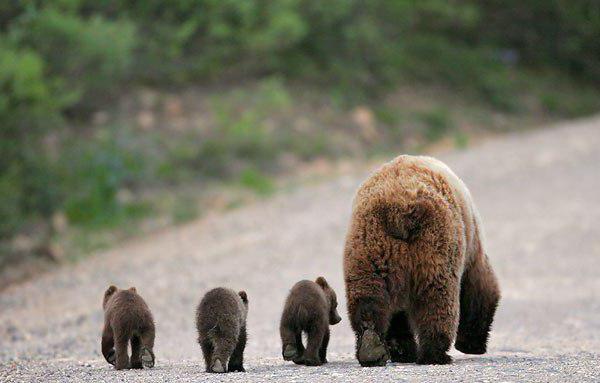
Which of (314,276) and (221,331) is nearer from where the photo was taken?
(221,331)

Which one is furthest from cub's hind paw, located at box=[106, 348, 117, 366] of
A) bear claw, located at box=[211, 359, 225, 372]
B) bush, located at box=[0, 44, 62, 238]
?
bush, located at box=[0, 44, 62, 238]

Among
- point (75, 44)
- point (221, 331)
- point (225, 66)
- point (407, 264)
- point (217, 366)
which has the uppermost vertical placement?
point (225, 66)

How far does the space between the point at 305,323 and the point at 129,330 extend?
1.25 metres

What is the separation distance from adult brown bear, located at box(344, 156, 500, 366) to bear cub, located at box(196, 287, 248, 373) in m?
0.83

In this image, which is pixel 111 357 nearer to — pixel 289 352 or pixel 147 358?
pixel 147 358

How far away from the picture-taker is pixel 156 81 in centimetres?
2588

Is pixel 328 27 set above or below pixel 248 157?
above

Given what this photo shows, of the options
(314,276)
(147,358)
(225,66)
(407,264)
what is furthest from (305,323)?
(225,66)

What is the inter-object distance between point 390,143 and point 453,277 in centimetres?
2075

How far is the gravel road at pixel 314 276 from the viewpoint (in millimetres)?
7520

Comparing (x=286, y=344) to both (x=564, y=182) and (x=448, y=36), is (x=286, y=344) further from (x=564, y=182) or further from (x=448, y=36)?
(x=448, y=36)

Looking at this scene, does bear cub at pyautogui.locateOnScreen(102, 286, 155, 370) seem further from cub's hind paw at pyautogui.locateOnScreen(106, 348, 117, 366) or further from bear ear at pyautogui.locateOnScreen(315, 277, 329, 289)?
bear ear at pyautogui.locateOnScreen(315, 277, 329, 289)

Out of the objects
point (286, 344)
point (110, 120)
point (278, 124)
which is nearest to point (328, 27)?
point (278, 124)

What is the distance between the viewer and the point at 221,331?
24.1 feet
